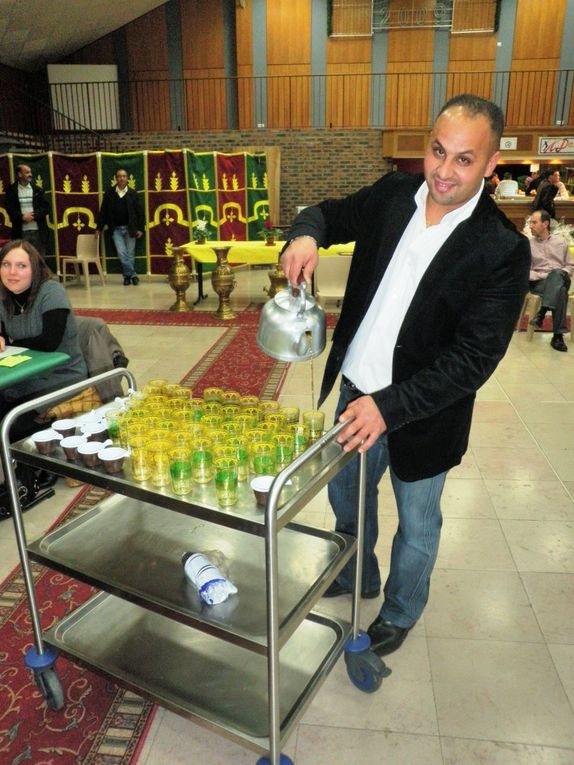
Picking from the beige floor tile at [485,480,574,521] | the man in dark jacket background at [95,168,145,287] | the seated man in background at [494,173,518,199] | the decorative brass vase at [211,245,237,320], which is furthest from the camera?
the seated man in background at [494,173,518,199]

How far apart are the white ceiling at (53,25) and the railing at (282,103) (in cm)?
72

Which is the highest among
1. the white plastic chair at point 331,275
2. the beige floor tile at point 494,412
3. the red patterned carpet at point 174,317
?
the white plastic chair at point 331,275

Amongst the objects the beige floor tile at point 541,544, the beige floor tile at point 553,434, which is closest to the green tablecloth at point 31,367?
the beige floor tile at point 541,544

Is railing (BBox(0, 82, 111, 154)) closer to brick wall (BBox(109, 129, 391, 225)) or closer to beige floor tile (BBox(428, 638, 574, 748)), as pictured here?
brick wall (BBox(109, 129, 391, 225))

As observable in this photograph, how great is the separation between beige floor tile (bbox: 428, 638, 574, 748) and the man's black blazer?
0.66 metres

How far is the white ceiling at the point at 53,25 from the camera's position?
33.3 ft

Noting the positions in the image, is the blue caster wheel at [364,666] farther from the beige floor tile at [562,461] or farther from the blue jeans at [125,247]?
the blue jeans at [125,247]

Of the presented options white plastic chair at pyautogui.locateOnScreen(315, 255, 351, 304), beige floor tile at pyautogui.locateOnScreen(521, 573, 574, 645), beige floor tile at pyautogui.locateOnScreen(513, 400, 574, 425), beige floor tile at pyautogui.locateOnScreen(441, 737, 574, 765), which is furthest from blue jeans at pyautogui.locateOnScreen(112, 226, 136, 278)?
beige floor tile at pyautogui.locateOnScreen(441, 737, 574, 765)

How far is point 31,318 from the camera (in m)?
2.83

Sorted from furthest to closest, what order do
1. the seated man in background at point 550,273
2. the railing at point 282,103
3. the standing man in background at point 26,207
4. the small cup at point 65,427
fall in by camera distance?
1. the railing at point 282,103
2. the standing man in background at point 26,207
3. the seated man in background at point 550,273
4. the small cup at point 65,427

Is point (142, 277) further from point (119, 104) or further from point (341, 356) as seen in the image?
point (341, 356)

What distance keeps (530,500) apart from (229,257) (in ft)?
15.7

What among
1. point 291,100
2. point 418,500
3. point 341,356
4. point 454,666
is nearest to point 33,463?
point 341,356

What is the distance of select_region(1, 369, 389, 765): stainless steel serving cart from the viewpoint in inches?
52.4
